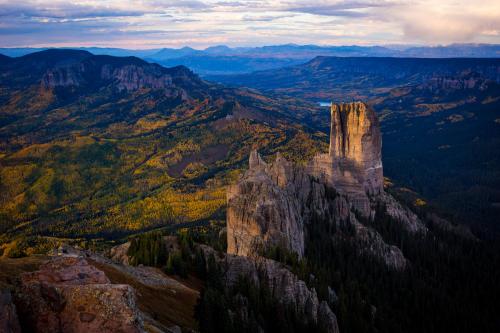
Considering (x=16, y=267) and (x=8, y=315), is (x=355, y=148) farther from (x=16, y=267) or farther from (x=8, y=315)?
(x=8, y=315)

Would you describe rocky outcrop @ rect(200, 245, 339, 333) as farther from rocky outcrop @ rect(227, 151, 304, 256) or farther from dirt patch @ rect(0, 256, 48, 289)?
dirt patch @ rect(0, 256, 48, 289)

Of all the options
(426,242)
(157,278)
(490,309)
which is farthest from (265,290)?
(426,242)

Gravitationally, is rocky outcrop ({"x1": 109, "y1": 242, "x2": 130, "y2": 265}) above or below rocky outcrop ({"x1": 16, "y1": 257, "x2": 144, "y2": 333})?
below

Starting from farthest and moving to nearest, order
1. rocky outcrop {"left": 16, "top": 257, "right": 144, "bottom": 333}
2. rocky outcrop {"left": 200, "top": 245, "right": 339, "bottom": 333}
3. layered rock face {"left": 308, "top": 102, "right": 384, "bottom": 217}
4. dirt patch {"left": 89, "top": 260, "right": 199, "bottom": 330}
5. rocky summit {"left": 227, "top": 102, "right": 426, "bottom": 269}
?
layered rock face {"left": 308, "top": 102, "right": 384, "bottom": 217} → rocky summit {"left": 227, "top": 102, "right": 426, "bottom": 269} → rocky outcrop {"left": 200, "top": 245, "right": 339, "bottom": 333} → dirt patch {"left": 89, "top": 260, "right": 199, "bottom": 330} → rocky outcrop {"left": 16, "top": 257, "right": 144, "bottom": 333}

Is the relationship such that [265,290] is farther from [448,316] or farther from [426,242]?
[426,242]

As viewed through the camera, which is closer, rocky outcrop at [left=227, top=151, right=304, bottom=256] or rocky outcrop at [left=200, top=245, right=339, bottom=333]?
rocky outcrop at [left=200, top=245, right=339, bottom=333]

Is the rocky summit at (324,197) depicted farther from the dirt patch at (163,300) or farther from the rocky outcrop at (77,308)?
the rocky outcrop at (77,308)

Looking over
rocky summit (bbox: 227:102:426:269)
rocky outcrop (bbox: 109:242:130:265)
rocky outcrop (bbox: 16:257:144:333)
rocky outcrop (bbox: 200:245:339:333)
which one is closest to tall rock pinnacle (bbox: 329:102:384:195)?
rocky summit (bbox: 227:102:426:269)

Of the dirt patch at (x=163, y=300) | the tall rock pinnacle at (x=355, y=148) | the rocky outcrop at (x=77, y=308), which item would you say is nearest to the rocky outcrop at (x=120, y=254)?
the dirt patch at (x=163, y=300)
